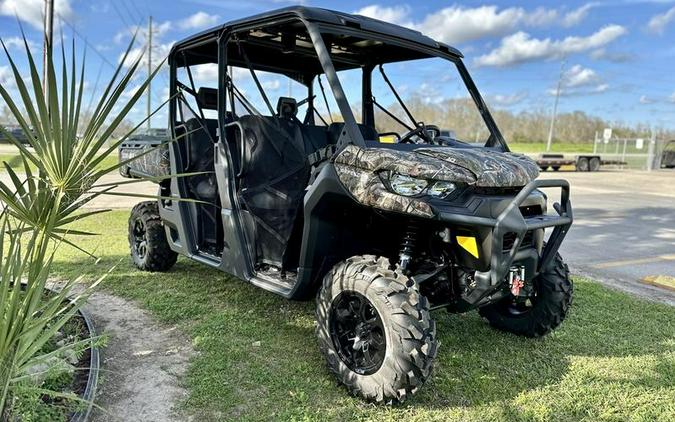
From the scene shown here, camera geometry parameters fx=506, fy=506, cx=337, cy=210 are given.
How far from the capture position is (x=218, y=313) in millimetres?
4125

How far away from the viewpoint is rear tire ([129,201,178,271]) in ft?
16.7

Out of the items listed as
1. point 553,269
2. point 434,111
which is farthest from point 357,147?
point 434,111

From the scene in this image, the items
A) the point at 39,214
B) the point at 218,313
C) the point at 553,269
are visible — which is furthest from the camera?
the point at 218,313

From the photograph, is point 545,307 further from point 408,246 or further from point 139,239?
point 139,239

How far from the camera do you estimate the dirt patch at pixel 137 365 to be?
105 inches

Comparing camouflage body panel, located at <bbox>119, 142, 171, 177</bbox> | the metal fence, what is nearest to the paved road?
camouflage body panel, located at <bbox>119, 142, 171, 177</bbox>

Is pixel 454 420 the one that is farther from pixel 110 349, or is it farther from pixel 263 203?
pixel 110 349

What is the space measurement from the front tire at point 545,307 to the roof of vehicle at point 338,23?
5.94 ft

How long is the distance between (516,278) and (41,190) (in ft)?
8.35

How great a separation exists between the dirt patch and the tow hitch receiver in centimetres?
194

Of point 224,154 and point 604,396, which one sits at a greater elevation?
point 224,154

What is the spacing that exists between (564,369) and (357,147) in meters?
2.03

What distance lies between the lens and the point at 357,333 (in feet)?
9.75

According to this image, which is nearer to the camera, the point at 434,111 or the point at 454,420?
the point at 454,420
